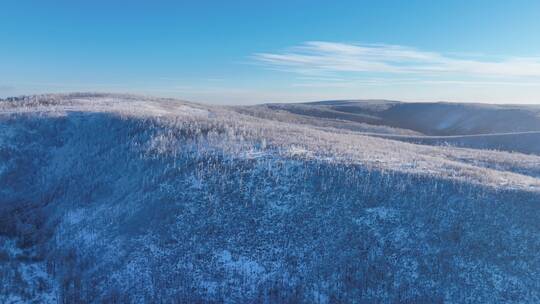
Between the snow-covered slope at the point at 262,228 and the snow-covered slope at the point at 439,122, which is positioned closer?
the snow-covered slope at the point at 262,228

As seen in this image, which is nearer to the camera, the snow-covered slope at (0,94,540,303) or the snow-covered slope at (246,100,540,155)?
the snow-covered slope at (0,94,540,303)

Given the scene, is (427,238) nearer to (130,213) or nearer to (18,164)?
(130,213)

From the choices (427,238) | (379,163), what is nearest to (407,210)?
(427,238)

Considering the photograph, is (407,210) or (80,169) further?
(80,169)

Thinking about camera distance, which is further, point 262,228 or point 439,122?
point 439,122

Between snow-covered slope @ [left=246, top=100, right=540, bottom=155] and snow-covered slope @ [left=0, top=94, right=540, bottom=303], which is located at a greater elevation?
snow-covered slope @ [left=246, top=100, right=540, bottom=155]

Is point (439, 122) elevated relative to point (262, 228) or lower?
elevated

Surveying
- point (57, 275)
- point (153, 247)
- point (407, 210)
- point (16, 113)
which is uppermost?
point (16, 113)

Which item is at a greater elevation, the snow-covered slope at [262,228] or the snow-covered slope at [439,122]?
the snow-covered slope at [439,122]
